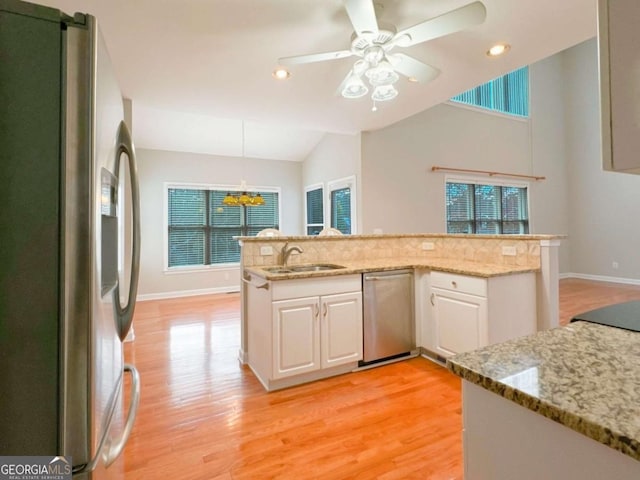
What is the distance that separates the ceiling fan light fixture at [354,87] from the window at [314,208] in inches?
149

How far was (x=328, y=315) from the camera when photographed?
246 cm

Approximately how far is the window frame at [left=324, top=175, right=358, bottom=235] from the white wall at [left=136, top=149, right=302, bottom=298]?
1.38 metres

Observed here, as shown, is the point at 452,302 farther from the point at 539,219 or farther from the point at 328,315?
the point at 539,219

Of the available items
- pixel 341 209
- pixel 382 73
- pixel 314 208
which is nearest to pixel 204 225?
pixel 314 208

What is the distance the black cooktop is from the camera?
3.05 feet

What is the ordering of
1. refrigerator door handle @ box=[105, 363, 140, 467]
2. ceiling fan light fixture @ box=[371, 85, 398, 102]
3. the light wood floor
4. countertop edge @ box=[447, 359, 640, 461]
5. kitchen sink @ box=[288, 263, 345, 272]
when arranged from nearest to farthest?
countertop edge @ box=[447, 359, 640, 461] → refrigerator door handle @ box=[105, 363, 140, 467] → the light wood floor → ceiling fan light fixture @ box=[371, 85, 398, 102] → kitchen sink @ box=[288, 263, 345, 272]

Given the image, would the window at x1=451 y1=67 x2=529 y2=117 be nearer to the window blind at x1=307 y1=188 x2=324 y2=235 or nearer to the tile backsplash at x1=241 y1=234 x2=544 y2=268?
the window blind at x1=307 y1=188 x2=324 y2=235

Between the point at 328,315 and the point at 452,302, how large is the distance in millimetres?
1045

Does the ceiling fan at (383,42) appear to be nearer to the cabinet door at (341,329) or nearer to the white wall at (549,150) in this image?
the cabinet door at (341,329)

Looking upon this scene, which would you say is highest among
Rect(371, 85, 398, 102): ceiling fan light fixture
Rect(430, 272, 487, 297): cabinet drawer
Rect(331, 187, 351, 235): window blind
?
Rect(371, 85, 398, 102): ceiling fan light fixture

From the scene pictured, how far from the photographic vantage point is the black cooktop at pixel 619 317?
0.93 metres

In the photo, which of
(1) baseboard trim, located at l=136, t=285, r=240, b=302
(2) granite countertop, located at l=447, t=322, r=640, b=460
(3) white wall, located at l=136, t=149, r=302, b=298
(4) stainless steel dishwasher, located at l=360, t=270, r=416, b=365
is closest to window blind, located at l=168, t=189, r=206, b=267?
(3) white wall, located at l=136, t=149, r=302, b=298

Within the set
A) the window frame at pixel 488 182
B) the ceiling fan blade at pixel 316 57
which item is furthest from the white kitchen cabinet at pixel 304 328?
the window frame at pixel 488 182

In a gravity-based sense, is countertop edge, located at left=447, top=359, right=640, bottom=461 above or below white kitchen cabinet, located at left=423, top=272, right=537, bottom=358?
above
